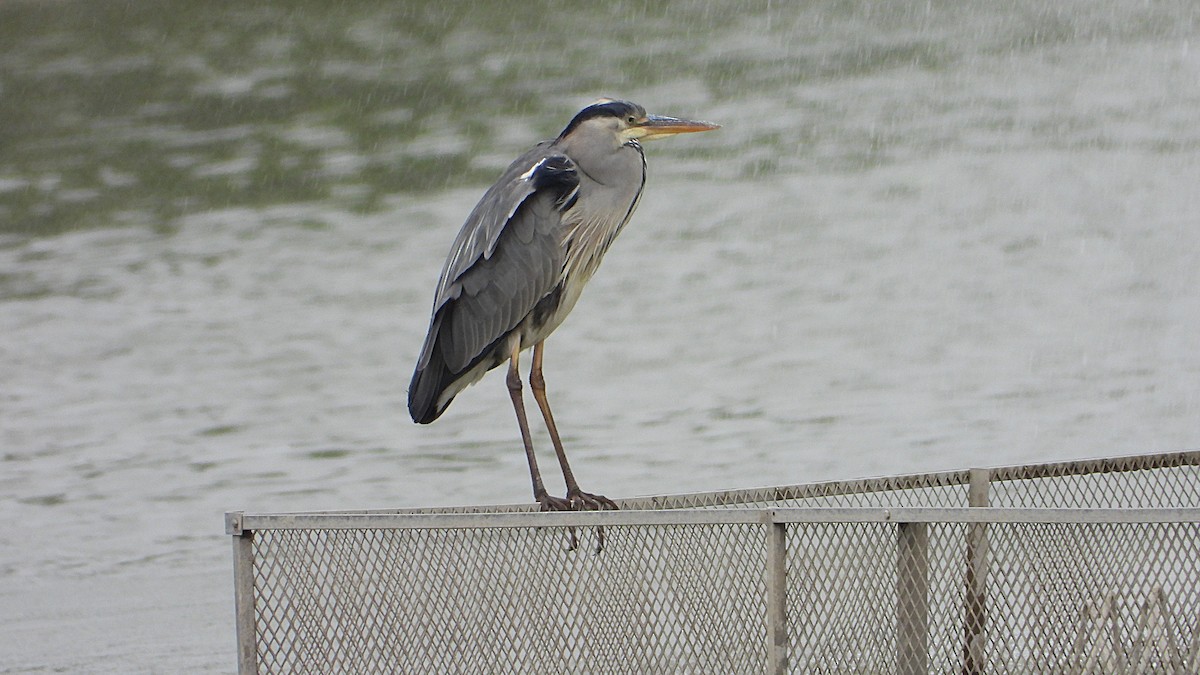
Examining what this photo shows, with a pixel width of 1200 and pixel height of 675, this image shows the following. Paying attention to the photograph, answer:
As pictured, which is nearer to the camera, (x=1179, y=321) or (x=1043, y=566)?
(x=1043, y=566)

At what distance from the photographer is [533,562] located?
3428mm

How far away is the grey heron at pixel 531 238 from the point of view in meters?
4.66

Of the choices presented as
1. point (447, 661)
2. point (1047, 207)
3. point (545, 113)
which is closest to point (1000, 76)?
point (1047, 207)

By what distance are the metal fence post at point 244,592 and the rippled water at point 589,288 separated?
396 centimetres

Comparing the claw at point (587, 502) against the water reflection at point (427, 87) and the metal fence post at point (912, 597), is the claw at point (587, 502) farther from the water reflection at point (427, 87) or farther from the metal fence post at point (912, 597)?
the water reflection at point (427, 87)

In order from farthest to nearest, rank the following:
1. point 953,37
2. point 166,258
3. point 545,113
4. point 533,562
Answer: point 953,37 → point 545,113 → point 166,258 → point 533,562

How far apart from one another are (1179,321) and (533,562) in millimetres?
11751

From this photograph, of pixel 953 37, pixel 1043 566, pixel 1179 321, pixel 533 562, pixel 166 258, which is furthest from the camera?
pixel 953 37

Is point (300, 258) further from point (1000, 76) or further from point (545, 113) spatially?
point (1000, 76)

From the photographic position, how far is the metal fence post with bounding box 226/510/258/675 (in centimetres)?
355

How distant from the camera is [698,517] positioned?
3.11 m

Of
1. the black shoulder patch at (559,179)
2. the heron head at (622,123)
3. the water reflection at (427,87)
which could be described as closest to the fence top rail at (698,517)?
the black shoulder patch at (559,179)

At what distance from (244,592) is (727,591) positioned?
3.32 ft

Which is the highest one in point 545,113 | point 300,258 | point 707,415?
point 545,113
